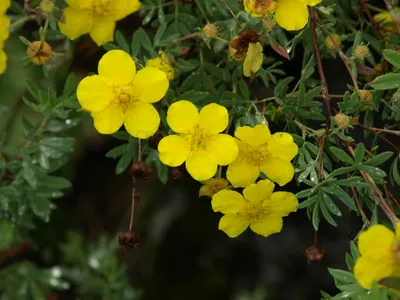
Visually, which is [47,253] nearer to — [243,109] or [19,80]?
[19,80]

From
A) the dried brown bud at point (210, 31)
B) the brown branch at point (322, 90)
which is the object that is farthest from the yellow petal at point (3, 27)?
the brown branch at point (322, 90)

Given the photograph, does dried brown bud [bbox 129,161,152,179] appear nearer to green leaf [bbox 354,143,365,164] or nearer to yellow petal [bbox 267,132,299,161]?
yellow petal [bbox 267,132,299,161]

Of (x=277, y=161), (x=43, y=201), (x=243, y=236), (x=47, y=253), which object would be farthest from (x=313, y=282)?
(x=277, y=161)

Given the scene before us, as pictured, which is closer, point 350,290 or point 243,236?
point 350,290

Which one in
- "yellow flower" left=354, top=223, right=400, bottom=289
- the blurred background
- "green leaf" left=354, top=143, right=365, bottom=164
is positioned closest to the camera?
"yellow flower" left=354, top=223, right=400, bottom=289

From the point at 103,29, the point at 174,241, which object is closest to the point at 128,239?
the point at 103,29

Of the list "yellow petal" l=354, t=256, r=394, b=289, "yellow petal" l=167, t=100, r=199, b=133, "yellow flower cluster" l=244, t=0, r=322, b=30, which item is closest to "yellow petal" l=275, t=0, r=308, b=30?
"yellow flower cluster" l=244, t=0, r=322, b=30

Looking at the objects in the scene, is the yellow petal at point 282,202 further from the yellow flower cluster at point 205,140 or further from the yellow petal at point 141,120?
the yellow petal at point 141,120
